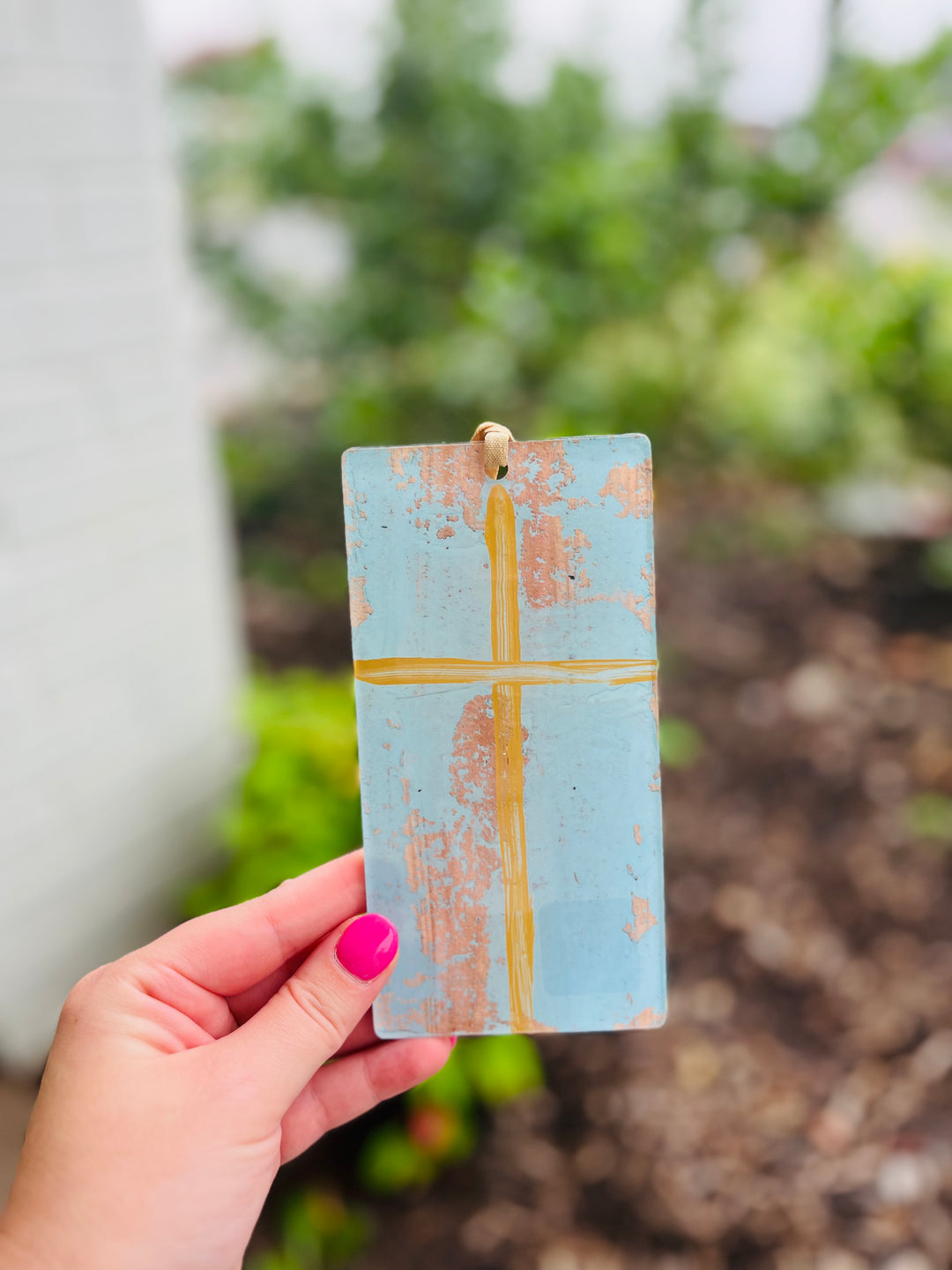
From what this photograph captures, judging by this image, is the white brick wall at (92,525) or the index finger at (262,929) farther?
the white brick wall at (92,525)

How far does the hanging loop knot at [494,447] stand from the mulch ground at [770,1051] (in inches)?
44.3

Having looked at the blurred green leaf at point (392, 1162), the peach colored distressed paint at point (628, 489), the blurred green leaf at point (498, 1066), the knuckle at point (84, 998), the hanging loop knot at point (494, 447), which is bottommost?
the blurred green leaf at point (392, 1162)

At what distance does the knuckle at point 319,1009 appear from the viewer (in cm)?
61

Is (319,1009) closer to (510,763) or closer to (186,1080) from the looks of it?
(186,1080)

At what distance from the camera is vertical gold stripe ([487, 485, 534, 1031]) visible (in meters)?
0.59

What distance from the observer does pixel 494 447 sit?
1.88 ft

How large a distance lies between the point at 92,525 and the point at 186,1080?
35.6 inches

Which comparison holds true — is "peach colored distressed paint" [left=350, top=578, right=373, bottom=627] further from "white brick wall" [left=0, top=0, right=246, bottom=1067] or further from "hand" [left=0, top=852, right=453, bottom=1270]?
"white brick wall" [left=0, top=0, right=246, bottom=1067]

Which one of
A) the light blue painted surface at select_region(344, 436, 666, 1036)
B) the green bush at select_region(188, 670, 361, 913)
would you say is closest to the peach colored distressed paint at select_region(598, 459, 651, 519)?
the light blue painted surface at select_region(344, 436, 666, 1036)

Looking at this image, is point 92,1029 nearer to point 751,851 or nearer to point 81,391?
point 81,391

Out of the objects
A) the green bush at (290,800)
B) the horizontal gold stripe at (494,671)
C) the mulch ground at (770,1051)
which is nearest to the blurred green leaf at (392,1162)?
the mulch ground at (770,1051)

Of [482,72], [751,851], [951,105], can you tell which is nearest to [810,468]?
[951,105]

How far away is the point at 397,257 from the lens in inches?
91.7

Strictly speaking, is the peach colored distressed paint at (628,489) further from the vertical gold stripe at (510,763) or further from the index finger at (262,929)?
the index finger at (262,929)
